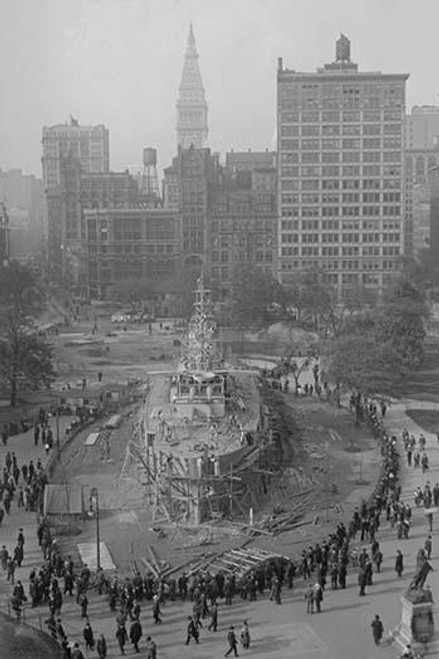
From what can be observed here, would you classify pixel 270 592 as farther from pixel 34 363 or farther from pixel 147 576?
pixel 34 363

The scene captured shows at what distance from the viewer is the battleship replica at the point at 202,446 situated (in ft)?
76.7

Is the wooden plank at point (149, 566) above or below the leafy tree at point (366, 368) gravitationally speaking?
below

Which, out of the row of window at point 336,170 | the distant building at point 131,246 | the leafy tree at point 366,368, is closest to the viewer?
the leafy tree at point 366,368

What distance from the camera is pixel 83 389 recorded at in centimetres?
4422

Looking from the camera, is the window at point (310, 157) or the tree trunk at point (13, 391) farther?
the window at point (310, 157)

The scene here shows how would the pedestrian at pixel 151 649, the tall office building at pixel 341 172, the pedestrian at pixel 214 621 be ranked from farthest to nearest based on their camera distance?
the tall office building at pixel 341 172 < the pedestrian at pixel 214 621 < the pedestrian at pixel 151 649

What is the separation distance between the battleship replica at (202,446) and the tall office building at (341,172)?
189 feet

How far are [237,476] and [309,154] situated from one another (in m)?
67.3

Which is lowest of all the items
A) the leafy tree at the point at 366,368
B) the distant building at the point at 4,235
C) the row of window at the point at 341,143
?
the leafy tree at the point at 366,368

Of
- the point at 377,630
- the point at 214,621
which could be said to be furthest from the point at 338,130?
the point at 377,630

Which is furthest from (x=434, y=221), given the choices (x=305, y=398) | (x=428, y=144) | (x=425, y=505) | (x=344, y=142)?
(x=425, y=505)

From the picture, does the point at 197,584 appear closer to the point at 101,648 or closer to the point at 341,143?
the point at 101,648

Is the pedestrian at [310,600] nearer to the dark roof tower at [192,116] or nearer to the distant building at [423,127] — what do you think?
the dark roof tower at [192,116]

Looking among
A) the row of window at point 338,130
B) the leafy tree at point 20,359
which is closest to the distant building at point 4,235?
the row of window at point 338,130
